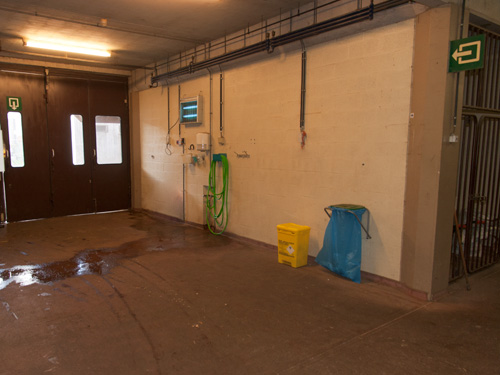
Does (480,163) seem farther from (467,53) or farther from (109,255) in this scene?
(109,255)

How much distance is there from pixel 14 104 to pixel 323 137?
617cm

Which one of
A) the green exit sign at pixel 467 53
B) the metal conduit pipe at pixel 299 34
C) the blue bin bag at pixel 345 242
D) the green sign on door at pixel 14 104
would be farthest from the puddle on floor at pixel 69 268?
the green exit sign at pixel 467 53

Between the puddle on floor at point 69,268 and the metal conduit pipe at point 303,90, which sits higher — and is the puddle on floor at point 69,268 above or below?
below

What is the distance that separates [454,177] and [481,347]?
5.21ft

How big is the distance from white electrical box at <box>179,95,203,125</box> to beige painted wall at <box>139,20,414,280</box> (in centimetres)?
16

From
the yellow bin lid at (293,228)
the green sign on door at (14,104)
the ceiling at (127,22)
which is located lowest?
the yellow bin lid at (293,228)

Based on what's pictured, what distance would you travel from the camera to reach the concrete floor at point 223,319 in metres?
2.56

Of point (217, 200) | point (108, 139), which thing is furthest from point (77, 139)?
point (217, 200)

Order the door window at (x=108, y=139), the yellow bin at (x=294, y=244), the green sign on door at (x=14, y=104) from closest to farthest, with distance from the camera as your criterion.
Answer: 1. the yellow bin at (x=294, y=244)
2. the green sign on door at (x=14, y=104)
3. the door window at (x=108, y=139)

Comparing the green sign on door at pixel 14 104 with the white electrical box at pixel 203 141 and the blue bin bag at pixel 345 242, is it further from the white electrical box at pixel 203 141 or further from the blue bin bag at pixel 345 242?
the blue bin bag at pixel 345 242

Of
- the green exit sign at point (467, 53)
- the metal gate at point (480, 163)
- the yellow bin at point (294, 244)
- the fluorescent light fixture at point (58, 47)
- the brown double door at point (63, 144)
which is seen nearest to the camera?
the green exit sign at point (467, 53)

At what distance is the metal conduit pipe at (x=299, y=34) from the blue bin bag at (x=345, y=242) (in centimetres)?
204

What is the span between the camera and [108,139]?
326 inches

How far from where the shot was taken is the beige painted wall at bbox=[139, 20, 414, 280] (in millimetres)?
3838
